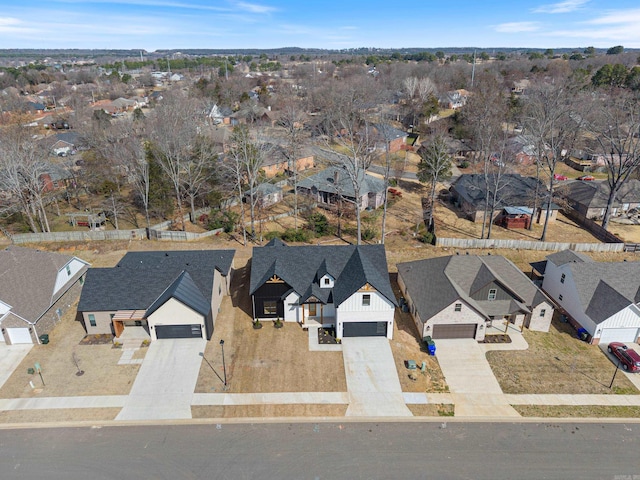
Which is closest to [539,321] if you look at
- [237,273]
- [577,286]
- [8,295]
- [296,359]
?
[577,286]

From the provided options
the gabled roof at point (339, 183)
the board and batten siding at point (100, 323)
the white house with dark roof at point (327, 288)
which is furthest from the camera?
the gabled roof at point (339, 183)

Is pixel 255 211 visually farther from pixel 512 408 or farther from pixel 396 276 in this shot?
pixel 512 408

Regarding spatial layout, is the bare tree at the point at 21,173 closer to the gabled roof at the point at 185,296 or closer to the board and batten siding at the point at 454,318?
the gabled roof at the point at 185,296

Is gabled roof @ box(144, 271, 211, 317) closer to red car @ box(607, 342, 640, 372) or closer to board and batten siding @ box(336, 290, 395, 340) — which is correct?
board and batten siding @ box(336, 290, 395, 340)

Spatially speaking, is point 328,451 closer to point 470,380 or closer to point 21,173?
point 470,380

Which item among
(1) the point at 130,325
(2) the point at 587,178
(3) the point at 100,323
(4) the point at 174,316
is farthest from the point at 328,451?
(2) the point at 587,178

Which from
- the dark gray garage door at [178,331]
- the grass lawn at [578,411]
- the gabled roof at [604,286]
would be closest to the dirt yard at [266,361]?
the dark gray garage door at [178,331]

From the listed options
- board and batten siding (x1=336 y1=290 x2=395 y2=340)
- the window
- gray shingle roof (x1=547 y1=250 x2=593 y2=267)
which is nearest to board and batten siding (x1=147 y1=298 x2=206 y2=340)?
the window
